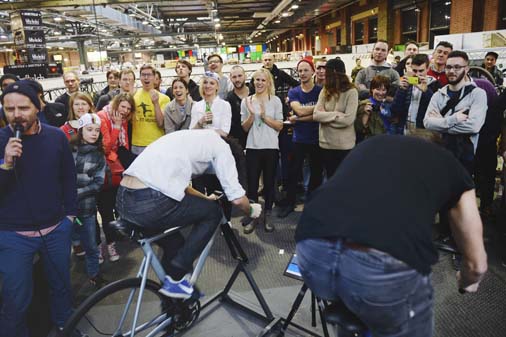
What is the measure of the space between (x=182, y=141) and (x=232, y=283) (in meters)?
1.11

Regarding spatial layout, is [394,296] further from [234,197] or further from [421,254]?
[234,197]

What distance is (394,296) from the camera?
1.13 m

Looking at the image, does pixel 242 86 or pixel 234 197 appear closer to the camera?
pixel 234 197

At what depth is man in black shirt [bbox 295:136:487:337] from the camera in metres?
1.11

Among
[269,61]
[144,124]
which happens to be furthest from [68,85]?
[269,61]

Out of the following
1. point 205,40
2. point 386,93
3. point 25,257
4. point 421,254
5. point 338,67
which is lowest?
point 25,257

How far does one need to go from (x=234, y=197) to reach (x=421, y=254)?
104 centimetres

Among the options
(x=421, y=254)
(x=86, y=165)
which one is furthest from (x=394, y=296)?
(x=86, y=165)

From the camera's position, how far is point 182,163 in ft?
6.17

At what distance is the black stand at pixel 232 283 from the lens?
225cm

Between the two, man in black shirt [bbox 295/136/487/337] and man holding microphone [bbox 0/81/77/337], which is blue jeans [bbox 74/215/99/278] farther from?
man in black shirt [bbox 295/136/487/337]

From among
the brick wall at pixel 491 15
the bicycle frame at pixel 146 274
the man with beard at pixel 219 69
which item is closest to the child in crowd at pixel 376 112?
the man with beard at pixel 219 69

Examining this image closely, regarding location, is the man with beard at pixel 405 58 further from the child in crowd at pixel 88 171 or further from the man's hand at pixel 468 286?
the man's hand at pixel 468 286

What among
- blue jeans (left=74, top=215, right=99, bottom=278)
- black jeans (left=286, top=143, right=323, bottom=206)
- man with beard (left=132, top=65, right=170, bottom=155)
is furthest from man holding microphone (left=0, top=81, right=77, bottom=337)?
black jeans (left=286, top=143, right=323, bottom=206)
